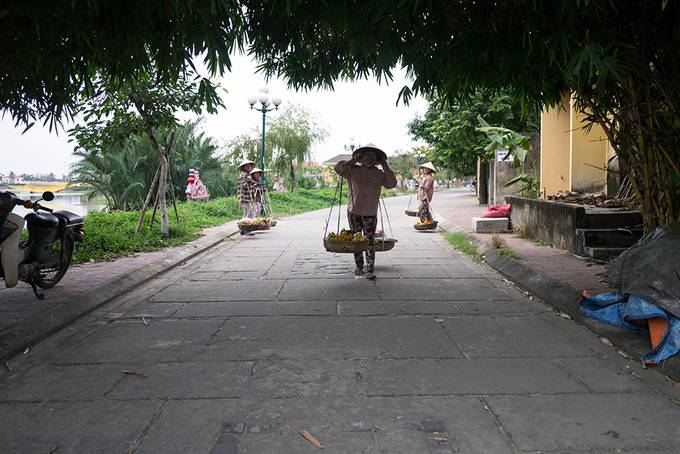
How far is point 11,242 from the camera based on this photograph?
568 cm

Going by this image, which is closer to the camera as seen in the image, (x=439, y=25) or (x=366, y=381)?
(x=366, y=381)

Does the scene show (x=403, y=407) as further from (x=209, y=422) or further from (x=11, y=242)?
(x=11, y=242)

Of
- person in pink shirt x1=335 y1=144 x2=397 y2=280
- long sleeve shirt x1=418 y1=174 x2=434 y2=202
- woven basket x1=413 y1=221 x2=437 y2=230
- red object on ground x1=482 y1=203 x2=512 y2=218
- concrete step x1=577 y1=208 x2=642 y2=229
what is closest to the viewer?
person in pink shirt x1=335 y1=144 x2=397 y2=280

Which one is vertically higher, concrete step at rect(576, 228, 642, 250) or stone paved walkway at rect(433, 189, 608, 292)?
concrete step at rect(576, 228, 642, 250)

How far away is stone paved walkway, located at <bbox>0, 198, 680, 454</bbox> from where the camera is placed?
302 centimetres

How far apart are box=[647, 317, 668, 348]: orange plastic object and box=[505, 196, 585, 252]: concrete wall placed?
480cm

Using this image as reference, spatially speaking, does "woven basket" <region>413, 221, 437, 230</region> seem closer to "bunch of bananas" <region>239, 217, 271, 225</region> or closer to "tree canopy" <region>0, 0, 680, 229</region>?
"bunch of bananas" <region>239, 217, 271, 225</region>

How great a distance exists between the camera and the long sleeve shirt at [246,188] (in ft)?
47.0

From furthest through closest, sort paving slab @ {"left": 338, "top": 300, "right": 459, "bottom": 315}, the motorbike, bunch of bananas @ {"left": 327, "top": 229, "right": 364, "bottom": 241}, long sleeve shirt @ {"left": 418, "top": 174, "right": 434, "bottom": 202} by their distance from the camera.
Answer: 1. long sleeve shirt @ {"left": 418, "top": 174, "right": 434, "bottom": 202}
2. bunch of bananas @ {"left": 327, "top": 229, "right": 364, "bottom": 241}
3. paving slab @ {"left": 338, "top": 300, "right": 459, "bottom": 315}
4. the motorbike

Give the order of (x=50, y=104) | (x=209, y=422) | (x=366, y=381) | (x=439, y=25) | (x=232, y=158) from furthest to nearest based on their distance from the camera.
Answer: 1. (x=232, y=158)
2. (x=50, y=104)
3. (x=439, y=25)
4. (x=366, y=381)
5. (x=209, y=422)

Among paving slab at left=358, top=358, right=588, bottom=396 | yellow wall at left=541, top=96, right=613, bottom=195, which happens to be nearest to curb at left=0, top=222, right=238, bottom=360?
paving slab at left=358, top=358, right=588, bottom=396

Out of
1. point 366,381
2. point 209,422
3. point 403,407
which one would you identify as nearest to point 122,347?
point 209,422

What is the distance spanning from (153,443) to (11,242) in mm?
3667

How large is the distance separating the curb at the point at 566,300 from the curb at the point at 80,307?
4.76 m
